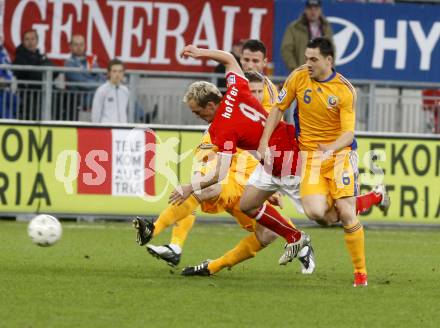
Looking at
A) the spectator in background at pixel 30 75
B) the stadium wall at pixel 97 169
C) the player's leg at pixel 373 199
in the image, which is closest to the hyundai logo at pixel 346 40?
the stadium wall at pixel 97 169

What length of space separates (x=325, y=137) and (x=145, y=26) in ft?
29.9

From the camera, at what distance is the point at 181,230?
11.4 meters

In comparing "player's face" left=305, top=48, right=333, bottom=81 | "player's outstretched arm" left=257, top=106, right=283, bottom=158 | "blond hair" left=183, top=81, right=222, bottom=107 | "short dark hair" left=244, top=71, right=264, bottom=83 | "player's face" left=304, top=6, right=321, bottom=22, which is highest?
"player's face" left=304, top=6, right=321, bottom=22

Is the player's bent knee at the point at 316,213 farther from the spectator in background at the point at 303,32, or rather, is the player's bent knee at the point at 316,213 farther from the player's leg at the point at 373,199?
the spectator in background at the point at 303,32

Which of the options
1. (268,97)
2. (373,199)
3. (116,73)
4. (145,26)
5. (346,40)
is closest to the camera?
(268,97)

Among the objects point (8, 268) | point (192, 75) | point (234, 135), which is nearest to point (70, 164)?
point (192, 75)

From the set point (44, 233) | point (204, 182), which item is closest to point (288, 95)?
point (204, 182)

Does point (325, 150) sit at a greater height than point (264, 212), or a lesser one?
greater

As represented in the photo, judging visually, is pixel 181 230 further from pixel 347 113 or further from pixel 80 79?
pixel 80 79

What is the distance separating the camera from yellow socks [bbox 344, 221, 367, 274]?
10.2 m

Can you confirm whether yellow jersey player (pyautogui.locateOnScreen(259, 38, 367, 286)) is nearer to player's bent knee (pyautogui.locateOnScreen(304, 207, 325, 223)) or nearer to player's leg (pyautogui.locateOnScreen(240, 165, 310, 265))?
player's bent knee (pyautogui.locateOnScreen(304, 207, 325, 223))

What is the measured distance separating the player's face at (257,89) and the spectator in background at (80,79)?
6.13 meters

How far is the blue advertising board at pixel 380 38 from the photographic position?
1930cm

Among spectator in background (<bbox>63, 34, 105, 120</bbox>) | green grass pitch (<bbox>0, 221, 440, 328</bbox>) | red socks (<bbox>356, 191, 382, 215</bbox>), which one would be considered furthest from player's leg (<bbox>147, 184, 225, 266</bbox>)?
spectator in background (<bbox>63, 34, 105, 120</bbox>)
